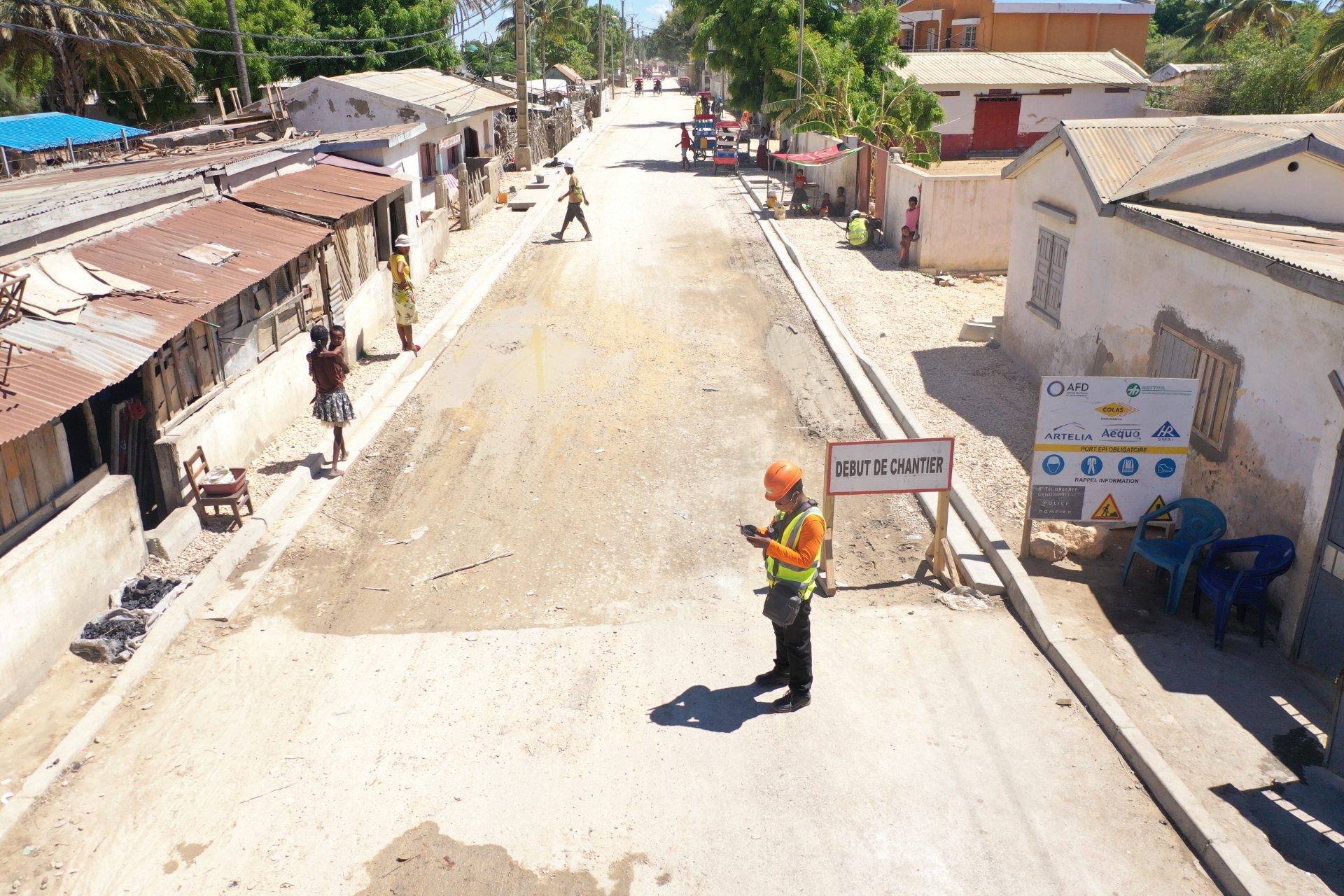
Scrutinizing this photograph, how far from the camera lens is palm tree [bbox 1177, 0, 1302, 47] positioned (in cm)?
4528

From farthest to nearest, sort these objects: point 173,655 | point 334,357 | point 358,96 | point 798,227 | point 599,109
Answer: point 599,109 < point 798,227 < point 358,96 < point 334,357 < point 173,655

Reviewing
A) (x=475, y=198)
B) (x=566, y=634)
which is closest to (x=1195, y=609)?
(x=566, y=634)

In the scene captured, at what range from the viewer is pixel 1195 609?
24.8ft

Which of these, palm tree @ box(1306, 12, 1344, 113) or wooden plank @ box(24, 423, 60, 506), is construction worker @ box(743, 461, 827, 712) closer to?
wooden plank @ box(24, 423, 60, 506)

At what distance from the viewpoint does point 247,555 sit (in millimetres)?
8547

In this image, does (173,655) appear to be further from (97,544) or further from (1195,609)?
(1195,609)

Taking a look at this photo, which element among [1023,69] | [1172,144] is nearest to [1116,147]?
[1172,144]

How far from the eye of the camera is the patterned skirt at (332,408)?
9.95 metres

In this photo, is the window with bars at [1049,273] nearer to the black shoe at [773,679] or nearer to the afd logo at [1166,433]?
the afd logo at [1166,433]

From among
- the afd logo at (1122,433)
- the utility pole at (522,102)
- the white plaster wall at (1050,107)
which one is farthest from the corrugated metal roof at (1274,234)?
the white plaster wall at (1050,107)

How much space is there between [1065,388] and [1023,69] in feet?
117

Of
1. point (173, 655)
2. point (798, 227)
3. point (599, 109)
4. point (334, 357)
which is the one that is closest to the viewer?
point (173, 655)

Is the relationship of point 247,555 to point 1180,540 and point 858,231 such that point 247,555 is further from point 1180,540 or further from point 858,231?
point 858,231

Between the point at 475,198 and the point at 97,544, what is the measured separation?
65.7 feet
